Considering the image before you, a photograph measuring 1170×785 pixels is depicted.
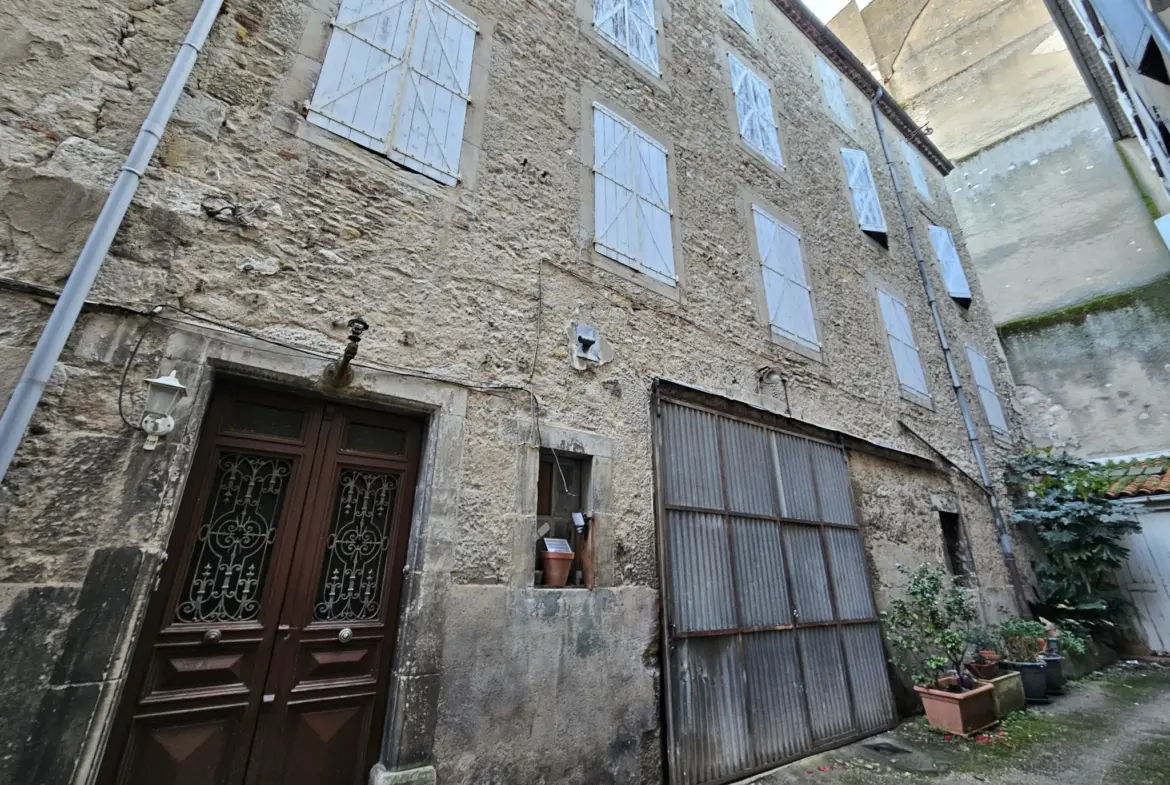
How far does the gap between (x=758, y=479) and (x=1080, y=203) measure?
451 inches

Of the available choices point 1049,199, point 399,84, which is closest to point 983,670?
point 399,84

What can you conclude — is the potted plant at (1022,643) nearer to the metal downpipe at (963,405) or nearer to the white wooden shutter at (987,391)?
the metal downpipe at (963,405)

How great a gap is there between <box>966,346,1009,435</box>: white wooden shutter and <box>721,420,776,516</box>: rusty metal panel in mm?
5903

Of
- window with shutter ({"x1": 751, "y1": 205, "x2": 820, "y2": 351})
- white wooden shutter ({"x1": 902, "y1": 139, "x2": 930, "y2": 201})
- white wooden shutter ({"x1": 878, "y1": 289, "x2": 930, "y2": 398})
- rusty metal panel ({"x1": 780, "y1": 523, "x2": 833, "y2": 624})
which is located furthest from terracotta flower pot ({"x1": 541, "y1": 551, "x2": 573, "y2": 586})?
white wooden shutter ({"x1": 902, "y1": 139, "x2": 930, "y2": 201})

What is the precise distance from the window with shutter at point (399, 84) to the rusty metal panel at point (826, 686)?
4462 mm

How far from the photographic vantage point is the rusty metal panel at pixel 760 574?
3.84m

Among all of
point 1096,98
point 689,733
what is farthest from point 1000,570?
point 1096,98

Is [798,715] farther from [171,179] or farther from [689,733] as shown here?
[171,179]

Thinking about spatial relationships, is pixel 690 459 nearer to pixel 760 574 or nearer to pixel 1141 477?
pixel 760 574

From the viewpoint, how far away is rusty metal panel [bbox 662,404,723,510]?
378 centimetres

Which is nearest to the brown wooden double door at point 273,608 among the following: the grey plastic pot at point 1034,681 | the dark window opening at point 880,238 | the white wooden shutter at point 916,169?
the grey plastic pot at point 1034,681

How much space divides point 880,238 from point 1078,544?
4846 millimetres

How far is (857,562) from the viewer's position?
4.79 metres

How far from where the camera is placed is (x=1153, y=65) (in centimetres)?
377
